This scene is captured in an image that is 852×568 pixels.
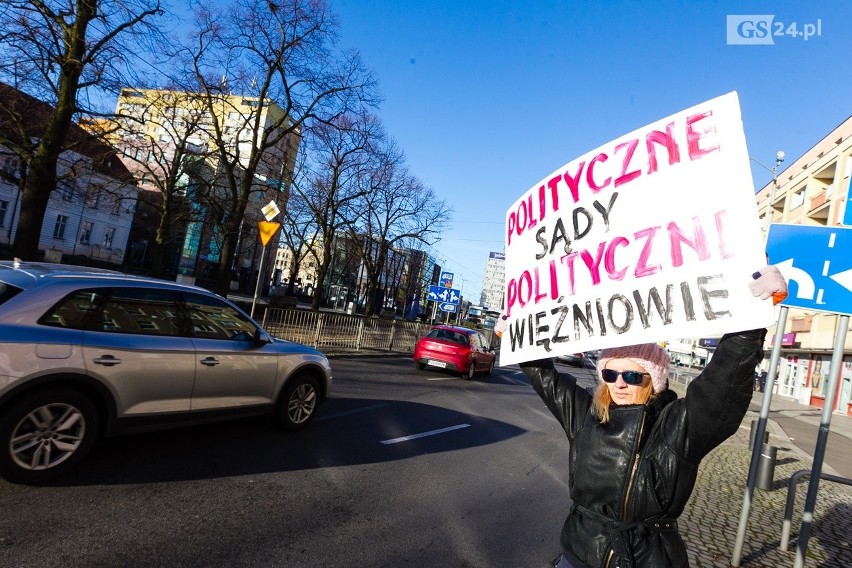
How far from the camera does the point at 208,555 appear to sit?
3.41m

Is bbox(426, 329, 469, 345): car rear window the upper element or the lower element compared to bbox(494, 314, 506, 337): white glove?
lower

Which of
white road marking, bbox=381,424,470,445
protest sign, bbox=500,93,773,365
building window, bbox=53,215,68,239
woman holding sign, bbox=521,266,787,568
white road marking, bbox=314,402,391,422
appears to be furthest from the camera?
building window, bbox=53,215,68,239

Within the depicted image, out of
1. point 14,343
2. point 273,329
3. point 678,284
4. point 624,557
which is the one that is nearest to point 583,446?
point 624,557

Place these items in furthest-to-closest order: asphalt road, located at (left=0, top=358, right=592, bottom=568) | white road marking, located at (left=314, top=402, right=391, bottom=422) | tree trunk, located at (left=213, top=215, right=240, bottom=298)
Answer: tree trunk, located at (left=213, top=215, right=240, bottom=298) → white road marking, located at (left=314, top=402, right=391, bottom=422) → asphalt road, located at (left=0, top=358, right=592, bottom=568)

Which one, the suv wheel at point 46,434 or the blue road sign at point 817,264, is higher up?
the blue road sign at point 817,264

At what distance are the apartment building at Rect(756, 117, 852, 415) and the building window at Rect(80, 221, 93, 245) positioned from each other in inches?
2213

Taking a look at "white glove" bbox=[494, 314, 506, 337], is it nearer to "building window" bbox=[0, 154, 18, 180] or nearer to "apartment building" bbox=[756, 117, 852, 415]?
"building window" bbox=[0, 154, 18, 180]

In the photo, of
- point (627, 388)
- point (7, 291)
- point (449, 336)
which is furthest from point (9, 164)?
point (627, 388)

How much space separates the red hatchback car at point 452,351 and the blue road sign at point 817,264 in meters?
11.6

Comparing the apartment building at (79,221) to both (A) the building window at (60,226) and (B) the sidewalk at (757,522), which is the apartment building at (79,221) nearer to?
(A) the building window at (60,226)

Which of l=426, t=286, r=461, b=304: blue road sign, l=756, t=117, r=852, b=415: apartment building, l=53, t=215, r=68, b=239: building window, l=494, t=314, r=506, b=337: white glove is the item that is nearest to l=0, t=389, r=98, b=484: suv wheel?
l=494, t=314, r=506, b=337: white glove

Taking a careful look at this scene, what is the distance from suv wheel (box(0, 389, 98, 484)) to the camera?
4.00 metres

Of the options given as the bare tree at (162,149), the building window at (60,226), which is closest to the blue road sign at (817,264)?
the bare tree at (162,149)

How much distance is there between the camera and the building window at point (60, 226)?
47.2 meters
